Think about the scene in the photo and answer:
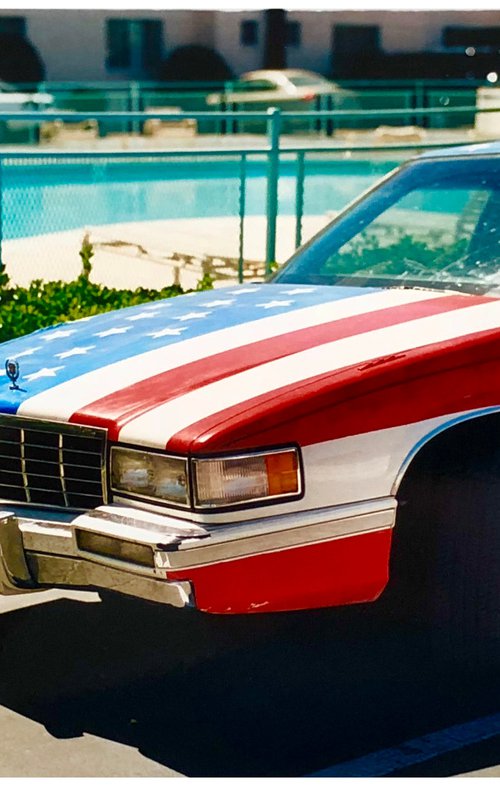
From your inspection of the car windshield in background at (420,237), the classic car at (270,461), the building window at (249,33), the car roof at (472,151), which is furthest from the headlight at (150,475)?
the building window at (249,33)

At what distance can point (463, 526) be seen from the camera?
3.96 metres

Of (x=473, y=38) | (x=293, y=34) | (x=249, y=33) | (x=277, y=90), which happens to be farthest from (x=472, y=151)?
(x=293, y=34)

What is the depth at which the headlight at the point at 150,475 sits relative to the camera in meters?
3.68

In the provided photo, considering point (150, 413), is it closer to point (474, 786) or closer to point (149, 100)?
point (474, 786)

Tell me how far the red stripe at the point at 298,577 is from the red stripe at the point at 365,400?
1.06ft

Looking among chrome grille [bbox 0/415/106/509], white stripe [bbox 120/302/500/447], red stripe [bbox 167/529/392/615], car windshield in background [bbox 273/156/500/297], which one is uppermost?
car windshield in background [bbox 273/156/500/297]

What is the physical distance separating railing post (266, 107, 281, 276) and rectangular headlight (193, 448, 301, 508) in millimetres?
6553

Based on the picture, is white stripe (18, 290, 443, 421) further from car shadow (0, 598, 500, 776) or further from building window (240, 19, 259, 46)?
building window (240, 19, 259, 46)

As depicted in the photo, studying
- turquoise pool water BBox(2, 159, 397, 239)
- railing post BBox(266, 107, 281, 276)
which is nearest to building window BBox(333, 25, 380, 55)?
turquoise pool water BBox(2, 159, 397, 239)

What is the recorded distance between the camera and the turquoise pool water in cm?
913

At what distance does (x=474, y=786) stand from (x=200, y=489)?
109 cm

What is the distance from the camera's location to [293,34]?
121 feet

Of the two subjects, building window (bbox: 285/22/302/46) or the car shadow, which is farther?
building window (bbox: 285/22/302/46)

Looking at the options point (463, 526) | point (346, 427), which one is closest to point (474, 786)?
point (463, 526)
